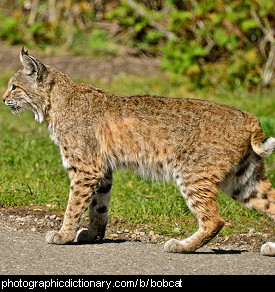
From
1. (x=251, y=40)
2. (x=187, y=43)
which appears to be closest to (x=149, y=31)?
(x=187, y=43)

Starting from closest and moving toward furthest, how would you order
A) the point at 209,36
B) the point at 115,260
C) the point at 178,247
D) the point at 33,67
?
the point at 115,260 → the point at 178,247 → the point at 33,67 → the point at 209,36

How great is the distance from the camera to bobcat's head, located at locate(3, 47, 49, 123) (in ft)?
18.0

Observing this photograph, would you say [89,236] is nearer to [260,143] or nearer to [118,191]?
[118,191]

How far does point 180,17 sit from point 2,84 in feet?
11.7

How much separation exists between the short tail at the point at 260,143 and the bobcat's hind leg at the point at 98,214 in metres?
1.32

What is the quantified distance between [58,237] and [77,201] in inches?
13.4

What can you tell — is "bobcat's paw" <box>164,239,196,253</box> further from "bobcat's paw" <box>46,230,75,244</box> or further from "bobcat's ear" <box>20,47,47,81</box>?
"bobcat's ear" <box>20,47,47,81</box>

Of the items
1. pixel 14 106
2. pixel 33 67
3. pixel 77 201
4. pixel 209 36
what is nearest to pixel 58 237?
pixel 77 201

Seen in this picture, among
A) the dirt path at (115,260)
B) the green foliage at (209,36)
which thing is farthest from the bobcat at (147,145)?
the green foliage at (209,36)

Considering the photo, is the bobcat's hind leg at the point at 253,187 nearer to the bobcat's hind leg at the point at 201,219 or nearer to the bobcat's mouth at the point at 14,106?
the bobcat's hind leg at the point at 201,219

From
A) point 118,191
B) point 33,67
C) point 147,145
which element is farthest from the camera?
point 118,191

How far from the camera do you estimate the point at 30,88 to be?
5547mm

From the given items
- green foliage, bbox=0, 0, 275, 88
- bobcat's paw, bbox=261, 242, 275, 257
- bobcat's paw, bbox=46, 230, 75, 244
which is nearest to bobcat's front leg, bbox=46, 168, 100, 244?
bobcat's paw, bbox=46, 230, 75, 244

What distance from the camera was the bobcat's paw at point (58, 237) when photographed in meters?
5.06
